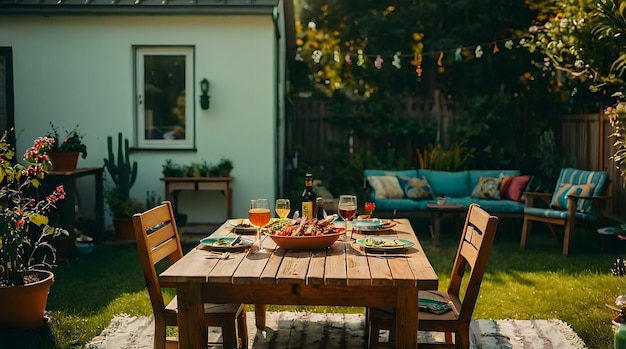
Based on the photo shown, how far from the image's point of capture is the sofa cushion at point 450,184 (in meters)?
A: 9.27

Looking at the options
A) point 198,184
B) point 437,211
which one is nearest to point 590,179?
point 437,211

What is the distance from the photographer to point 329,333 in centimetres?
475

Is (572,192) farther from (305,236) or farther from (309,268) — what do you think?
(309,268)

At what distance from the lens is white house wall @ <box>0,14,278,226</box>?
858 cm

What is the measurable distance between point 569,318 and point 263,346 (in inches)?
87.0

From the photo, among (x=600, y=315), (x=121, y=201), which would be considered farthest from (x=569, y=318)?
(x=121, y=201)

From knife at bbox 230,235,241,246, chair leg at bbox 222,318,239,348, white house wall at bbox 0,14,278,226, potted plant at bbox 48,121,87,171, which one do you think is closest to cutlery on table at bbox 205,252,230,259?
knife at bbox 230,235,241,246

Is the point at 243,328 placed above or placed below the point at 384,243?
below

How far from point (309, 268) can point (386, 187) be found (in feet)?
18.9

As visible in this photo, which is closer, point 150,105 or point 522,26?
point 150,105

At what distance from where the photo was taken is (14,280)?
4.64 m

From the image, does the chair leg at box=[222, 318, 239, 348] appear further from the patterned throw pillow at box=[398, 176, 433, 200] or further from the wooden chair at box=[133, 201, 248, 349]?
the patterned throw pillow at box=[398, 176, 433, 200]

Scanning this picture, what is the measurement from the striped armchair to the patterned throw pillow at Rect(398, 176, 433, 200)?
1258 millimetres

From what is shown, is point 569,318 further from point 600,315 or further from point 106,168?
point 106,168
